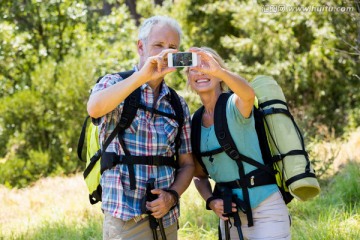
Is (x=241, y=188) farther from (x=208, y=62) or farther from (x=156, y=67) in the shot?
(x=156, y=67)

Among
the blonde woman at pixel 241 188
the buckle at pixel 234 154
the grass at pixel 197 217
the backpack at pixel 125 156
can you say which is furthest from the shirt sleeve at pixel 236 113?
the grass at pixel 197 217

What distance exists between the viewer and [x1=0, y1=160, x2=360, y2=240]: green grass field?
16.3 ft

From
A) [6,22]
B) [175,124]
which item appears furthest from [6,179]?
[175,124]

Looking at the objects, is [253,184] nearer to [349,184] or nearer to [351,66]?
[349,184]

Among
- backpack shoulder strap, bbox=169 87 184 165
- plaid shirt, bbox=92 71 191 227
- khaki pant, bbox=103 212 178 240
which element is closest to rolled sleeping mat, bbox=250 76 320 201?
backpack shoulder strap, bbox=169 87 184 165

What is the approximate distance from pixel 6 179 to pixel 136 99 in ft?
26.6

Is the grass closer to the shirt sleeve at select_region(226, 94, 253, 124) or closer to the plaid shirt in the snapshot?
the shirt sleeve at select_region(226, 94, 253, 124)

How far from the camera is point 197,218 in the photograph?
585cm

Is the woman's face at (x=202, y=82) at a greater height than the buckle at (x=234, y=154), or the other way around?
the woman's face at (x=202, y=82)

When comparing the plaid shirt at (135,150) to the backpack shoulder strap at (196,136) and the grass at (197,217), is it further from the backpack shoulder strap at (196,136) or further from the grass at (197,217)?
the grass at (197,217)

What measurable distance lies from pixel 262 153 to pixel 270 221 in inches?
15.7

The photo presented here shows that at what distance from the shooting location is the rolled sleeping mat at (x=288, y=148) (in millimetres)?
3215

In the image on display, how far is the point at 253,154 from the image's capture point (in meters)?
3.23

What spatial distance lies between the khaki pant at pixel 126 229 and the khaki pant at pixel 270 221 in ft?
1.81
